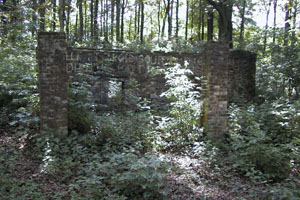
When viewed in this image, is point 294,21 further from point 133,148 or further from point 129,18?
point 129,18

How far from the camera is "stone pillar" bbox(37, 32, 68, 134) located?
634 centimetres

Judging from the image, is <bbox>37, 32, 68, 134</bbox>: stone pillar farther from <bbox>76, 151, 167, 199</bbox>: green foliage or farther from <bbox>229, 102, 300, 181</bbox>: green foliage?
<bbox>229, 102, 300, 181</bbox>: green foliage

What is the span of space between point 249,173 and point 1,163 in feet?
16.3

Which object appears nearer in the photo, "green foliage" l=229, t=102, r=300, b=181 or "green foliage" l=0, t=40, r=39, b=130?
"green foliage" l=229, t=102, r=300, b=181

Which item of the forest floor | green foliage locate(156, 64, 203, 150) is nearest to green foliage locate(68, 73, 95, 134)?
the forest floor

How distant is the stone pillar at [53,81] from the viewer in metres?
6.34

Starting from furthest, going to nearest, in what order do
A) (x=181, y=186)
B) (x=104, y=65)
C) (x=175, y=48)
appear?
(x=175, y=48)
(x=104, y=65)
(x=181, y=186)

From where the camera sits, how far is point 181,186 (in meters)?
4.73

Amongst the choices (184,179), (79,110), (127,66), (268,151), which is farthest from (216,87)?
(127,66)

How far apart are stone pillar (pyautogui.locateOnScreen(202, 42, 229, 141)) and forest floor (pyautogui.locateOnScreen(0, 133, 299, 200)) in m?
1.40

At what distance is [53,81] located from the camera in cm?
643

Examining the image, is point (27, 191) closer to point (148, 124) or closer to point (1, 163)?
point (1, 163)

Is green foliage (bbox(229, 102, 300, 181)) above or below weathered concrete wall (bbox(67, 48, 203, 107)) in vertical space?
below

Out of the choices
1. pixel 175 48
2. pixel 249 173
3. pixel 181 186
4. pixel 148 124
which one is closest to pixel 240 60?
pixel 175 48
